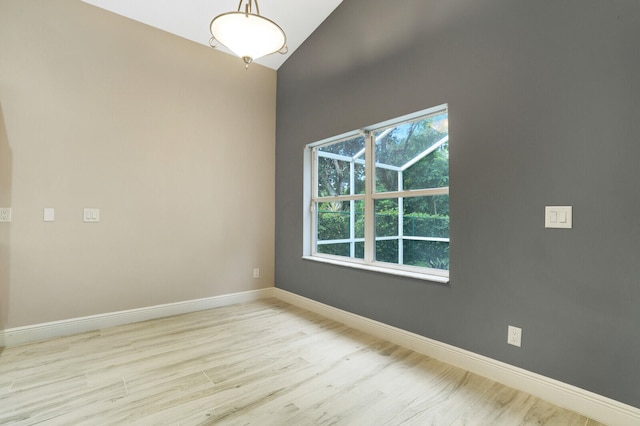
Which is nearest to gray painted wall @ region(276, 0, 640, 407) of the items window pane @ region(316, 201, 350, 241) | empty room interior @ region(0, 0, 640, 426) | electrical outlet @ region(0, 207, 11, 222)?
empty room interior @ region(0, 0, 640, 426)

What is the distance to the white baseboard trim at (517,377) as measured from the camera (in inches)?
64.6

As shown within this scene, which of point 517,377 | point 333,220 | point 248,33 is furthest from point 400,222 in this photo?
point 248,33

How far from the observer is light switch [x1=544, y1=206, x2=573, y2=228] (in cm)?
178

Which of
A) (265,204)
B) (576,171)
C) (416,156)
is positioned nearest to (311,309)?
(265,204)

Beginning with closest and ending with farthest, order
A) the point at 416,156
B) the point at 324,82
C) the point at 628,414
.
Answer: the point at 628,414, the point at 416,156, the point at 324,82

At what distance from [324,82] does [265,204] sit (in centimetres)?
165

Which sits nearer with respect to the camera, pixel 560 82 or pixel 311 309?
pixel 560 82

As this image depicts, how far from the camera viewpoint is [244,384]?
2.01m

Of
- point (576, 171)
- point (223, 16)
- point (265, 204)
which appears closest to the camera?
point (576, 171)

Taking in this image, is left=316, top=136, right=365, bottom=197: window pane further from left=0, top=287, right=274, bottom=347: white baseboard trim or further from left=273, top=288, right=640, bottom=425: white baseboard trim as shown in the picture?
left=0, top=287, right=274, bottom=347: white baseboard trim

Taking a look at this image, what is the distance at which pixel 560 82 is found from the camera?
182 centimetres

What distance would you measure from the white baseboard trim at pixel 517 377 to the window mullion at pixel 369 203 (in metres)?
0.64

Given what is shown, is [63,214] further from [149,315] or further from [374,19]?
[374,19]

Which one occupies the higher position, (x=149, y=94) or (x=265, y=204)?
(x=149, y=94)
